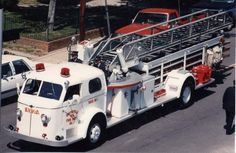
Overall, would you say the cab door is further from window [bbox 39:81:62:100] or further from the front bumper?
A: window [bbox 39:81:62:100]

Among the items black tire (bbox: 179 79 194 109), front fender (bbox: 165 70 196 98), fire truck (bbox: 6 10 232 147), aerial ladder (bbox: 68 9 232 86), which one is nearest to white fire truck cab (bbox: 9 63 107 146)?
fire truck (bbox: 6 10 232 147)

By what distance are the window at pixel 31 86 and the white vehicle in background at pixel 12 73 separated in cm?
365

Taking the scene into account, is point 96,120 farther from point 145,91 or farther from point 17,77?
point 17,77

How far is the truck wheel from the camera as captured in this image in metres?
12.9

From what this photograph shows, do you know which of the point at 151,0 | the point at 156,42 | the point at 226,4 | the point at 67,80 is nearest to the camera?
the point at 67,80

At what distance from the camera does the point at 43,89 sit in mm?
12859

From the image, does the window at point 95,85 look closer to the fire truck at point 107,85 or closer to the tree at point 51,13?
the fire truck at point 107,85

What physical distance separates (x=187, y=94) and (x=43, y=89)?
5.53 m

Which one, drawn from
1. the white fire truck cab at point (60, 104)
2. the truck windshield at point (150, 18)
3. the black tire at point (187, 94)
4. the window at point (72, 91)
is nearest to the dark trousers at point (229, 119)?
the black tire at point (187, 94)

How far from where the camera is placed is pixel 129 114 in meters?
14.1

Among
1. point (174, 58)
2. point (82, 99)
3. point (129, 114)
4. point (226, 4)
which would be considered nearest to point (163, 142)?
point (129, 114)

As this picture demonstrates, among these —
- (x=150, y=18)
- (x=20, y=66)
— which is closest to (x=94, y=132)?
(x=20, y=66)

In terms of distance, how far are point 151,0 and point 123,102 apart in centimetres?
2334

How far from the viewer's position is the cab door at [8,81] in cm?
1672
